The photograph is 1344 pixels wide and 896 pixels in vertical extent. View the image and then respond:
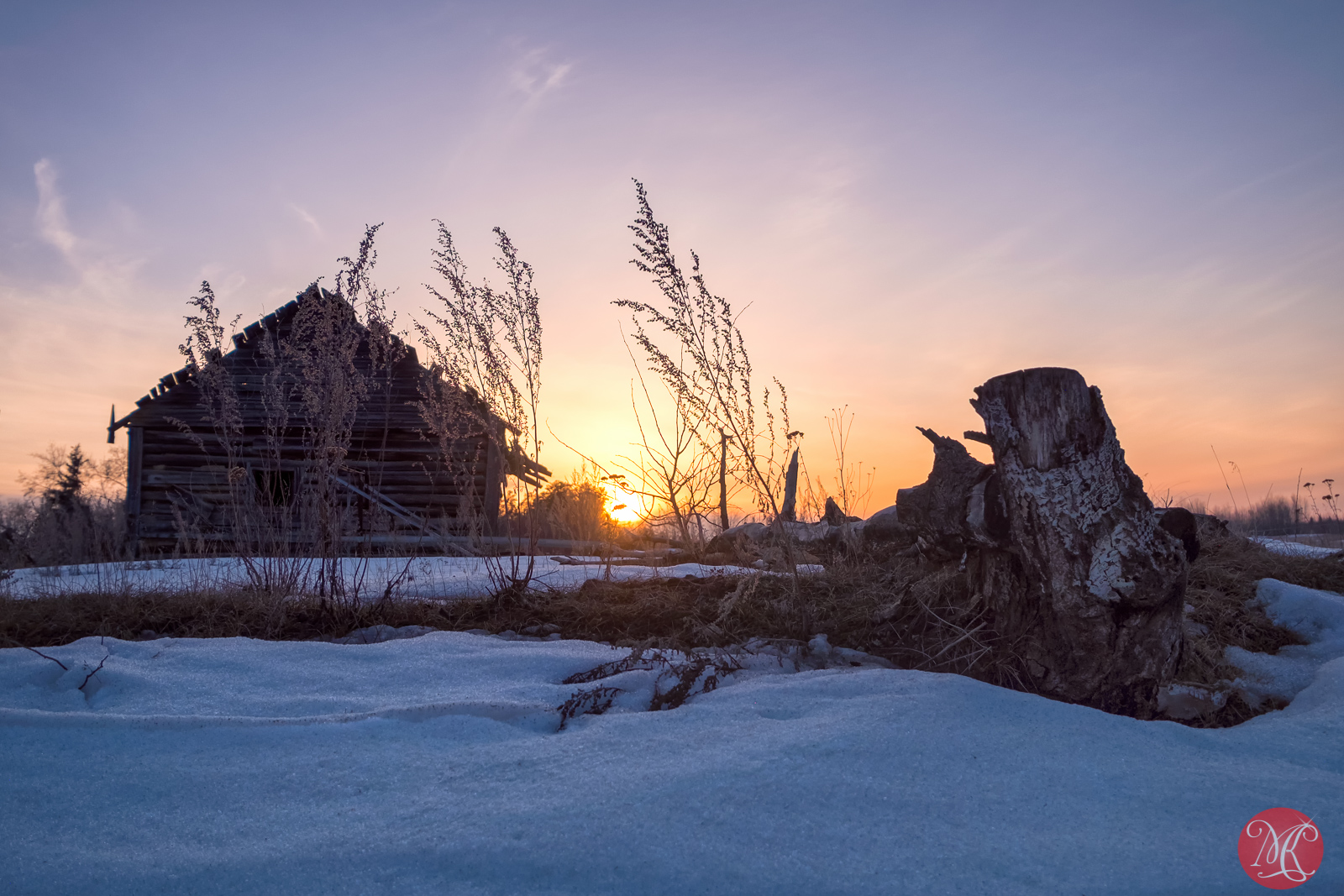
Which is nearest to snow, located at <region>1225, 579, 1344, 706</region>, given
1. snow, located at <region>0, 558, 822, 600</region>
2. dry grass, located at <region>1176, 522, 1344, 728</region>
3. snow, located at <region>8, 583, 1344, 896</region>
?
dry grass, located at <region>1176, 522, 1344, 728</region>

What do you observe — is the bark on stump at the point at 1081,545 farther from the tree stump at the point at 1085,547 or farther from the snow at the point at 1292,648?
the snow at the point at 1292,648

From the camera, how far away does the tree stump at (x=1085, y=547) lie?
2.53 meters

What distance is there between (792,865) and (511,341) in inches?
131

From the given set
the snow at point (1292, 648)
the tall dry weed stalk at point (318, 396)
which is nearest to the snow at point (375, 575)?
the tall dry weed stalk at point (318, 396)

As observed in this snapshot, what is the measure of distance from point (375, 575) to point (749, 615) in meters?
3.47

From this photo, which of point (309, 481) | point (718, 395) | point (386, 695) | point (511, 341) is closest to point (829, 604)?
point (718, 395)

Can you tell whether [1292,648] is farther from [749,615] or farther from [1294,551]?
[1294,551]

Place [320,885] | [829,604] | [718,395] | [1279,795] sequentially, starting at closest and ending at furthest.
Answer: [320,885] < [1279,795] < [829,604] < [718,395]

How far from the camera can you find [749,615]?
351 cm

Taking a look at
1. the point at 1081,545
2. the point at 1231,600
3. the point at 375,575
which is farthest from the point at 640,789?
the point at 375,575

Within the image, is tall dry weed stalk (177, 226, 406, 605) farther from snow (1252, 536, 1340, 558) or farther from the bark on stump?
snow (1252, 536, 1340, 558)

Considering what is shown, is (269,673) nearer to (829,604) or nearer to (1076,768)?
(829,604)

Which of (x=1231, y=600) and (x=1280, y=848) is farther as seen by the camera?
(x=1231, y=600)

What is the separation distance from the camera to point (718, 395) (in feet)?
12.4
